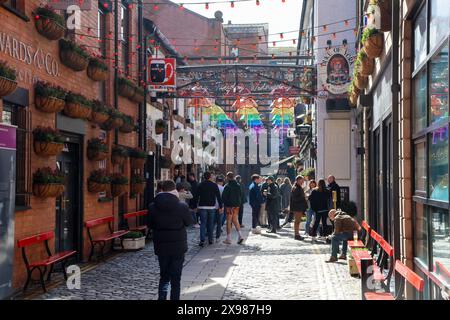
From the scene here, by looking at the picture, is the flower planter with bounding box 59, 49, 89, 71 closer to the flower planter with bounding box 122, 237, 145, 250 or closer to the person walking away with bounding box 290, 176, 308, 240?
the flower planter with bounding box 122, 237, 145, 250

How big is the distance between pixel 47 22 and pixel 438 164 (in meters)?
7.09

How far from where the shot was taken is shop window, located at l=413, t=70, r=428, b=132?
715 cm

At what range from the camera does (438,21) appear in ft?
20.5

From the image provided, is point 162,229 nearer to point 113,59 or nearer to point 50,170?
point 50,170

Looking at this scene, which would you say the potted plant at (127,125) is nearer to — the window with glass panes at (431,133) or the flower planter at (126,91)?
the flower planter at (126,91)

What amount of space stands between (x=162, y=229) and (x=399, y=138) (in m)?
3.35

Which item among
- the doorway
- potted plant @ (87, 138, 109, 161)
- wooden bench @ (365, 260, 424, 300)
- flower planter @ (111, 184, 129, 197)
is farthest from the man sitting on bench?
flower planter @ (111, 184, 129, 197)

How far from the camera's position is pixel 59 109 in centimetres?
1115

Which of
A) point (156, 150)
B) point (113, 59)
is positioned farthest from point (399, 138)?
point (156, 150)

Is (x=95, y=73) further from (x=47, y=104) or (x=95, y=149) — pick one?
(x=47, y=104)

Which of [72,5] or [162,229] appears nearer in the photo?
[162,229]

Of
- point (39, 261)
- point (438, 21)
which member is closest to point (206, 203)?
point (39, 261)

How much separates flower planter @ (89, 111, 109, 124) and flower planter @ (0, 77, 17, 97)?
4.42 meters
